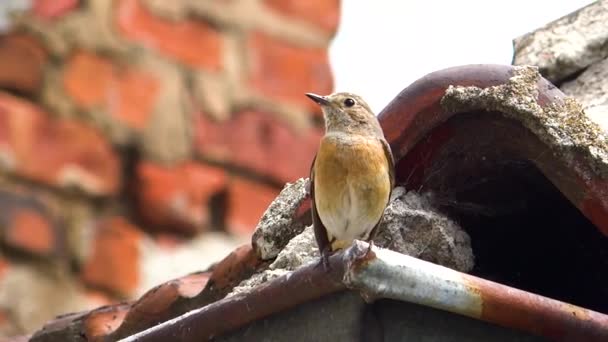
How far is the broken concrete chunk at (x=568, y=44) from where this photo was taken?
3.54 meters

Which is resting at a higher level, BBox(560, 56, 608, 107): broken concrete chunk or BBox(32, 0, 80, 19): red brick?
BBox(560, 56, 608, 107): broken concrete chunk

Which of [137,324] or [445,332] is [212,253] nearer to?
[137,324]

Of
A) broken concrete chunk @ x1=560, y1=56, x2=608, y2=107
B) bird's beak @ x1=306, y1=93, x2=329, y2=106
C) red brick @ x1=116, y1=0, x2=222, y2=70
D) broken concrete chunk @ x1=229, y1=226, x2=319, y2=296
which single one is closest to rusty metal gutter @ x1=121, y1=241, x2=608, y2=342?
broken concrete chunk @ x1=229, y1=226, x2=319, y2=296

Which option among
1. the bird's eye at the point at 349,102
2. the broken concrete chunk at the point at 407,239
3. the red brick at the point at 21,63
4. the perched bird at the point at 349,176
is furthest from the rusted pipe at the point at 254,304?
the red brick at the point at 21,63

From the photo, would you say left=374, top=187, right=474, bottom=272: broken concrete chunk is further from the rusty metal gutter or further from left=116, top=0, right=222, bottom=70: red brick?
left=116, top=0, right=222, bottom=70: red brick

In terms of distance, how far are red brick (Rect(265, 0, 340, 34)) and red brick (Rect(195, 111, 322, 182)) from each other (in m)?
0.29

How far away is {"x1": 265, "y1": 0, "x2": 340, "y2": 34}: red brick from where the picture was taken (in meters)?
4.39

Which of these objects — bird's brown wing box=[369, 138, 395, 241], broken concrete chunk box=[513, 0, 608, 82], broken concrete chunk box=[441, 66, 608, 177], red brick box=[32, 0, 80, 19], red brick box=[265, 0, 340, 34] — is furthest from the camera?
red brick box=[265, 0, 340, 34]

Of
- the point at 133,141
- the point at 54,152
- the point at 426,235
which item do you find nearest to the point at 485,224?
the point at 426,235

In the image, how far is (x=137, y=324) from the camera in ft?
11.3

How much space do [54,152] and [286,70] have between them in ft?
2.16

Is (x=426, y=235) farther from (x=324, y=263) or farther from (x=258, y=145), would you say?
(x=258, y=145)

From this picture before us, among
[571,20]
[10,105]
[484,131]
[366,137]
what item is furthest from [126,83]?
[484,131]

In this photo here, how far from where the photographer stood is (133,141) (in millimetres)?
4117
